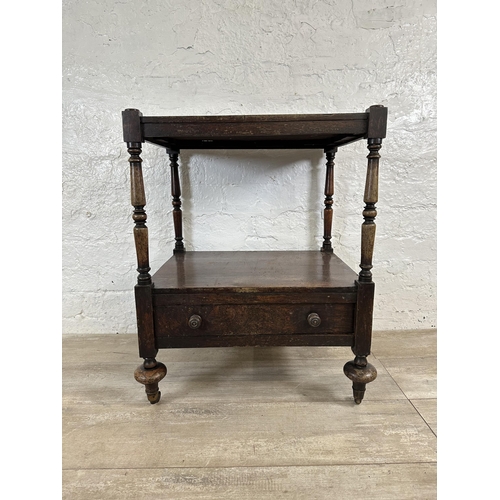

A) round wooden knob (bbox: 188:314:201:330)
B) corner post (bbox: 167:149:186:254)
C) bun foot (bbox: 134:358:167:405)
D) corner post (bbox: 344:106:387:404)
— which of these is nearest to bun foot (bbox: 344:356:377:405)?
corner post (bbox: 344:106:387:404)

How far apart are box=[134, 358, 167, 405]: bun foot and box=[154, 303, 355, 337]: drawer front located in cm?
13

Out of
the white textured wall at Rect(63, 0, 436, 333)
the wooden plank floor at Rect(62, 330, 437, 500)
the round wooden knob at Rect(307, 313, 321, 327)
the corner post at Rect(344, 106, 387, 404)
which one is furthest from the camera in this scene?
the white textured wall at Rect(63, 0, 436, 333)

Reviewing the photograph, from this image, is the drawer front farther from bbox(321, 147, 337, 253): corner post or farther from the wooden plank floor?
bbox(321, 147, 337, 253): corner post

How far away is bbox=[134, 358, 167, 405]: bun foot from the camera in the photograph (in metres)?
1.24

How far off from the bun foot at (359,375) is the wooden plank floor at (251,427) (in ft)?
0.16

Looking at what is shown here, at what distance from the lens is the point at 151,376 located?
124 centimetres

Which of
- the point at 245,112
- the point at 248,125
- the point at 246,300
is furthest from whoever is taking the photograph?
the point at 245,112

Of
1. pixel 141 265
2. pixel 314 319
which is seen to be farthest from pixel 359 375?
pixel 141 265

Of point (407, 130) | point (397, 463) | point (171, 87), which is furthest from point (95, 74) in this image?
point (397, 463)

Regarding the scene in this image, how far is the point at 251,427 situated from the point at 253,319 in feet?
1.14

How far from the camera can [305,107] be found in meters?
1.65

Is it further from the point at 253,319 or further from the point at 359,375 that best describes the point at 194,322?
the point at 359,375

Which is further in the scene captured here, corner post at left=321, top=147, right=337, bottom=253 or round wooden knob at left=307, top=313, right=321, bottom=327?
corner post at left=321, top=147, right=337, bottom=253

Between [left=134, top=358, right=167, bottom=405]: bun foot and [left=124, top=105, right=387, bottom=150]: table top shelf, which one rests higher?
[left=124, top=105, right=387, bottom=150]: table top shelf
